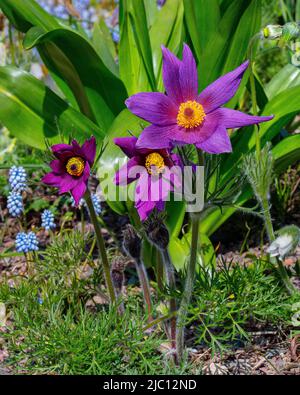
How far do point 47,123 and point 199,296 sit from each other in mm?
981

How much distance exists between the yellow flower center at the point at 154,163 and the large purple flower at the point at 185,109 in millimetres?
89

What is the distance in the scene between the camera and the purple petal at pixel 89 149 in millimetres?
1869

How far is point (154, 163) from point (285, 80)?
1.17 meters

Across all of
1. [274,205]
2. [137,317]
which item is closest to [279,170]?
[274,205]

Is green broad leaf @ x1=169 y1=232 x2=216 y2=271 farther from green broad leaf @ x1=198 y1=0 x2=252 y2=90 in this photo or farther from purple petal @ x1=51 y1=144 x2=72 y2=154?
purple petal @ x1=51 y1=144 x2=72 y2=154

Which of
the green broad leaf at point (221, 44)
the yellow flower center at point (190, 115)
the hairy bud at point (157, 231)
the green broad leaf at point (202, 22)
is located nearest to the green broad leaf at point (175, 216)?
the green broad leaf at point (221, 44)

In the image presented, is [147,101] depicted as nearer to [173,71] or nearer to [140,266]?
[173,71]

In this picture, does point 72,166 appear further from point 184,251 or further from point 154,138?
point 184,251

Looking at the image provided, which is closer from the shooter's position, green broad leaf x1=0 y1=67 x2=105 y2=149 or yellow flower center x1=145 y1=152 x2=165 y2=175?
yellow flower center x1=145 y1=152 x2=165 y2=175

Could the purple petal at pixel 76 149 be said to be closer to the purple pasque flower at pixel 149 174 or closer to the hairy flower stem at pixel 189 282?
the purple pasque flower at pixel 149 174

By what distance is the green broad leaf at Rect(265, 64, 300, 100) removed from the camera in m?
2.77

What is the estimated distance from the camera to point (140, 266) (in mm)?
2076

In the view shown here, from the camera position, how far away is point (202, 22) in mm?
2539

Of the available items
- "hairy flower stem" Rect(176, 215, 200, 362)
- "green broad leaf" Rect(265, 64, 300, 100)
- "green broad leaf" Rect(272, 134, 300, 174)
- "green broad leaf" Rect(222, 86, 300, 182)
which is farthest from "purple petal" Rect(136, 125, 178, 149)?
"green broad leaf" Rect(265, 64, 300, 100)
